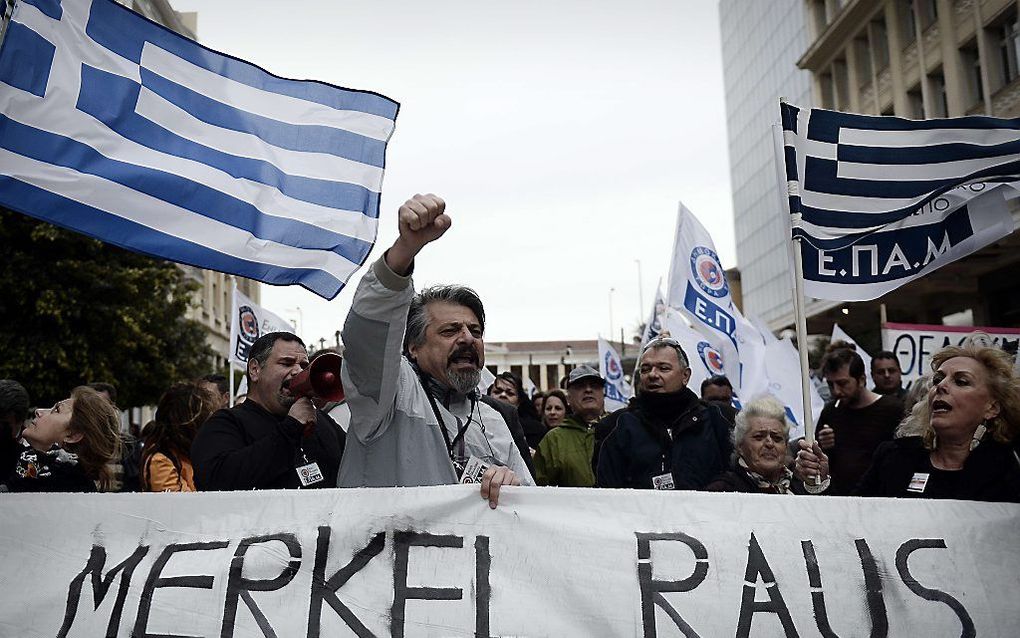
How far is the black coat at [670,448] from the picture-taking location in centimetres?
485

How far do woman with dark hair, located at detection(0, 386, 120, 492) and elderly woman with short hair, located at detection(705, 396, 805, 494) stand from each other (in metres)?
2.74

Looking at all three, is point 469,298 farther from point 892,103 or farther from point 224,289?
point 224,289

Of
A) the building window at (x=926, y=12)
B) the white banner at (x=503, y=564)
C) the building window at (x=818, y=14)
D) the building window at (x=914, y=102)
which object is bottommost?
the white banner at (x=503, y=564)

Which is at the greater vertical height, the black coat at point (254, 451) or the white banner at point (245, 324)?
the white banner at point (245, 324)

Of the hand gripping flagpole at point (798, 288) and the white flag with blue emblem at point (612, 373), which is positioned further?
the white flag with blue emblem at point (612, 373)

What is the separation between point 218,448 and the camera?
366cm

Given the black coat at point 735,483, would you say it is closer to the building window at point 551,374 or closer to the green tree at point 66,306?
the green tree at point 66,306

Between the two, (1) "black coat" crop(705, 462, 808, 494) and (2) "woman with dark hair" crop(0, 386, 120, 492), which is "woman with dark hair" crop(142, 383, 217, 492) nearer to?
(2) "woman with dark hair" crop(0, 386, 120, 492)

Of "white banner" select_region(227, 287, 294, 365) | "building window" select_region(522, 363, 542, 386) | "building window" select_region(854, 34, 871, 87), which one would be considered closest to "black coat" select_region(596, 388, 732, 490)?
"white banner" select_region(227, 287, 294, 365)

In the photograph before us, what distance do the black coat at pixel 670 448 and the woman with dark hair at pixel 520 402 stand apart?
3.31 m

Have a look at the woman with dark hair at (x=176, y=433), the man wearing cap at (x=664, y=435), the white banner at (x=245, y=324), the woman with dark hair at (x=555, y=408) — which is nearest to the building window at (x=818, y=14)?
the white banner at (x=245, y=324)

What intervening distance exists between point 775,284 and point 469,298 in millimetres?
39030

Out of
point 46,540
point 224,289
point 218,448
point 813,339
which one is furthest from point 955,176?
point 224,289

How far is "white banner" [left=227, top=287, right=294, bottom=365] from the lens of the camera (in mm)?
11492
